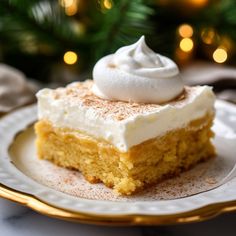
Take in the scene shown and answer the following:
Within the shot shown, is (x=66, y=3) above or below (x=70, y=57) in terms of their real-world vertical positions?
above

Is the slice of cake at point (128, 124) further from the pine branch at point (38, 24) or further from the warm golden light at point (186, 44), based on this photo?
the warm golden light at point (186, 44)

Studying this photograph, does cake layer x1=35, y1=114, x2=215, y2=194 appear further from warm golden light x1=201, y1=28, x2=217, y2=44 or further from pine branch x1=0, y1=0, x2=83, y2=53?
warm golden light x1=201, y1=28, x2=217, y2=44

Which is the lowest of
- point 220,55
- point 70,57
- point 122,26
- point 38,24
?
point 70,57

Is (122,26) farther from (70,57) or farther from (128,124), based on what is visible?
(128,124)

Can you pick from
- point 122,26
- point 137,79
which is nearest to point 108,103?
point 137,79

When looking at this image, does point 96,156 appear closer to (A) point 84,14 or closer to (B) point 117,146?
(B) point 117,146

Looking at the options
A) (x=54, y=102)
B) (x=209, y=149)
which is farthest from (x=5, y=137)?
(x=209, y=149)

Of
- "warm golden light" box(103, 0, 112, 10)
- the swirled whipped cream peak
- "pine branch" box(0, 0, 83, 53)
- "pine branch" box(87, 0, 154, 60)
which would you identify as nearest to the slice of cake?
the swirled whipped cream peak
